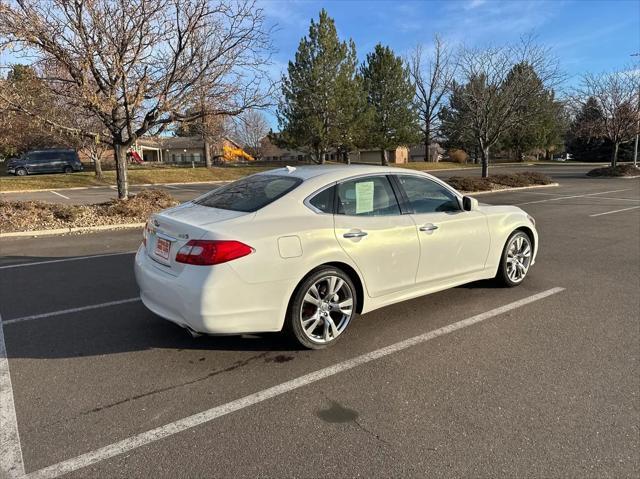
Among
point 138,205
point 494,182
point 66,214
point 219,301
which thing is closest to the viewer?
point 219,301

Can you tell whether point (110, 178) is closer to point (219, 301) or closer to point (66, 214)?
point (66, 214)

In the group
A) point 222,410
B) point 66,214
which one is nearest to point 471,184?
point 66,214

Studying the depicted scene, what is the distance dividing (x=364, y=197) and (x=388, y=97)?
3836 cm

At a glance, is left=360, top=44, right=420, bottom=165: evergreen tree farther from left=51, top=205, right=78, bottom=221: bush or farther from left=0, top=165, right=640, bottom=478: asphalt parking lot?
left=0, top=165, right=640, bottom=478: asphalt parking lot

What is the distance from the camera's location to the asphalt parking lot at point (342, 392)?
8.41 ft

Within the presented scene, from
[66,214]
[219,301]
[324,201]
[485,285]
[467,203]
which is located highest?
[324,201]

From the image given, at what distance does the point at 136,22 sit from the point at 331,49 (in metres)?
22.5

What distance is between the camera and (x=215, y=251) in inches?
134

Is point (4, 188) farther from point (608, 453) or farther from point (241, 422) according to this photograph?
point (608, 453)

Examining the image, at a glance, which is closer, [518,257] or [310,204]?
[310,204]

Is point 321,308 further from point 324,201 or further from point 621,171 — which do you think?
point 621,171

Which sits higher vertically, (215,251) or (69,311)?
(215,251)

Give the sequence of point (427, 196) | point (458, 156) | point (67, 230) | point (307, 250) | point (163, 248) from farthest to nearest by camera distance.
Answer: point (458, 156), point (67, 230), point (427, 196), point (163, 248), point (307, 250)

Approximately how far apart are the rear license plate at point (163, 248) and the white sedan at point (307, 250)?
17mm
